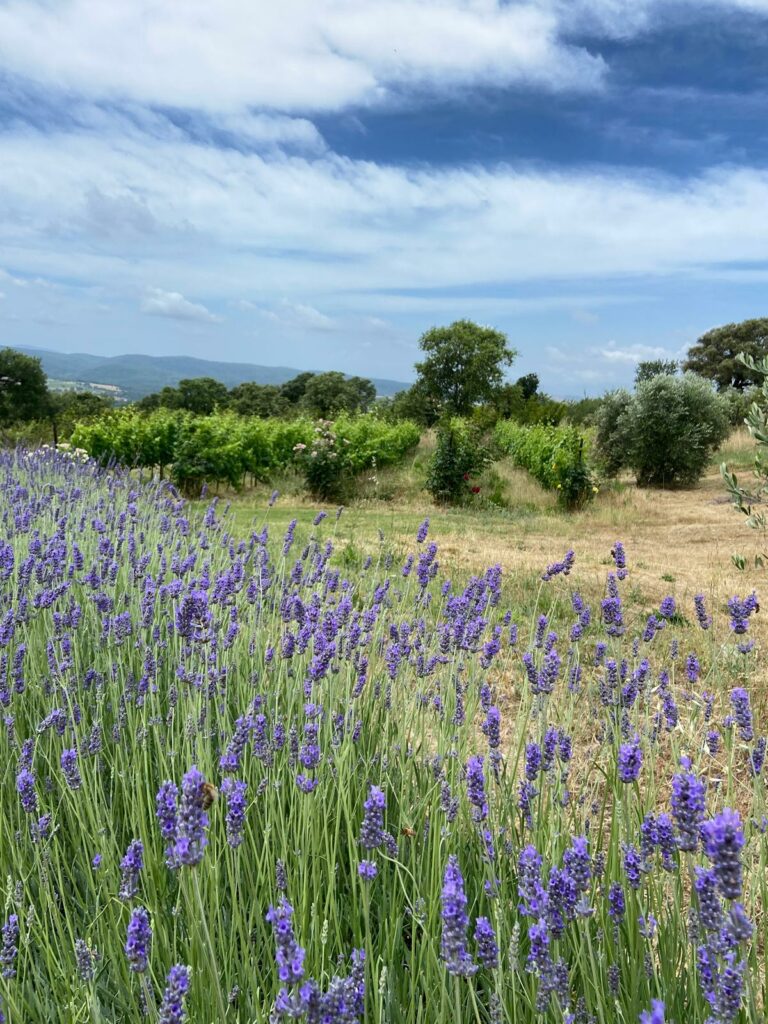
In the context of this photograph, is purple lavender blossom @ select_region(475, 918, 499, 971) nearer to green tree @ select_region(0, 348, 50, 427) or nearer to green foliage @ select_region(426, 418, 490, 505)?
green foliage @ select_region(426, 418, 490, 505)

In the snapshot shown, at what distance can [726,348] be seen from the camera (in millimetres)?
47500

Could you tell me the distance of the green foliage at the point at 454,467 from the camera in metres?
13.7

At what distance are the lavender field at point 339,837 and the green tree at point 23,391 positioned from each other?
2113 inches

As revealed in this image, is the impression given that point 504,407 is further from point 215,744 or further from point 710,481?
point 215,744

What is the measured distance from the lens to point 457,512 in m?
12.7

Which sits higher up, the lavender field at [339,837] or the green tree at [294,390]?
the green tree at [294,390]

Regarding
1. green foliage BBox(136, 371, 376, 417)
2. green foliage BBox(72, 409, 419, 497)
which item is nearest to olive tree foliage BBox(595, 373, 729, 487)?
green foliage BBox(72, 409, 419, 497)

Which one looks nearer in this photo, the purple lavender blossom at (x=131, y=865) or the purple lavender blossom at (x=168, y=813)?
the purple lavender blossom at (x=168, y=813)

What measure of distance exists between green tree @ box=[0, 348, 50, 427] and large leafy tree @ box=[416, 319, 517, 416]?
27.4m

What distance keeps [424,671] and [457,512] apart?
33.6 feet

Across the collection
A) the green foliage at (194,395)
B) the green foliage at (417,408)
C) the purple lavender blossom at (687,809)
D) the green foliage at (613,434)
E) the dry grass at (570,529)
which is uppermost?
the green foliage at (194,395)

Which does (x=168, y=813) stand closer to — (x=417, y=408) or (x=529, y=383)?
(x=417, y=408)

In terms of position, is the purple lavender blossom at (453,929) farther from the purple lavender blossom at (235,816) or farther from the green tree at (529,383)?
the green tree at (529,383)

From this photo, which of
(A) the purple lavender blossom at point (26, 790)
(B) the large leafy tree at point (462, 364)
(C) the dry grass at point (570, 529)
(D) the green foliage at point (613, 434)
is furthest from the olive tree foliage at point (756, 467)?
(B) the large leafy tree at point (462, 364)
